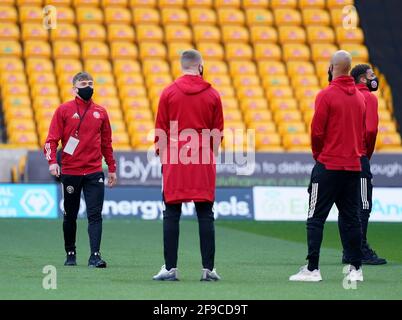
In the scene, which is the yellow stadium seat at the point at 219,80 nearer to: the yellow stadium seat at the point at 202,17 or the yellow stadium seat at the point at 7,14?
the yellow stadium seat at the point at 202,17

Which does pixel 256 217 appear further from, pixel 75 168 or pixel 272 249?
pixel 75 168

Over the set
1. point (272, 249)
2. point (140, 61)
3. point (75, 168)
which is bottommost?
point (272, 249)

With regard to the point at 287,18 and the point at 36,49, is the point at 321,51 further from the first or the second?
the point at 36,49

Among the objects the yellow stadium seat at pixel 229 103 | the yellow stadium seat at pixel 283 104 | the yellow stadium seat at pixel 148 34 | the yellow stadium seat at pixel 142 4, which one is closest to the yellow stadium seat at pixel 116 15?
the yellow stadium seat at pixel 148 34

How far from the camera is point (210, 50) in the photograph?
27766 millimetres

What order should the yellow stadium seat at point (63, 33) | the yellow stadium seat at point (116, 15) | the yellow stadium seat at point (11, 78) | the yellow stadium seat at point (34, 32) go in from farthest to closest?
the yellow stadium seat at point (116, 15) < the yellow stadium seat at point (63, 33) < the yellow stadium seat at point (34, 32) < the yellow stadium seat at point (11, 78)

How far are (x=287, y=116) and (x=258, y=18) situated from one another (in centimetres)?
374

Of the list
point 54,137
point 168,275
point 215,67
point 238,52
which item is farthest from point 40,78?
point 168,275

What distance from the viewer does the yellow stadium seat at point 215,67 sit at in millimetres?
27078

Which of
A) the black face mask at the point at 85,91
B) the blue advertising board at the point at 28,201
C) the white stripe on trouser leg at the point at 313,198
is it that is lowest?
the blue advertising board at the point at 28,201

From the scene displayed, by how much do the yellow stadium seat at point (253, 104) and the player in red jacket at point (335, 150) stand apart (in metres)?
15.7

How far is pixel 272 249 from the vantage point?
15.3 m
